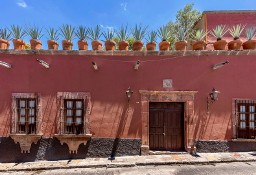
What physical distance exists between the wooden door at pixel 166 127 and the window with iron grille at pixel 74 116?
8.82ft

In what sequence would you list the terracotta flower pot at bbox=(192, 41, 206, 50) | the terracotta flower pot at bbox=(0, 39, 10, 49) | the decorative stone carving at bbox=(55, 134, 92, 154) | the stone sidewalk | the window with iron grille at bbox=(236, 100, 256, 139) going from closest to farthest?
the stone sidewalk
the decorative stone carving at bbox=(55, 134, 92, 154)
the window with iron grille at bbox=(236, 100, 256, 139)
the terracotta flower pot at bbox=(0, 39, 10, 49)
the terracotta flower pot at bbox=(192, 41, 206, 50)

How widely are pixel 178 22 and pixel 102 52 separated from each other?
9765mm

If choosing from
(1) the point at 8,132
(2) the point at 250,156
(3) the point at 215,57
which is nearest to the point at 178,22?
(3) the point at 215,57

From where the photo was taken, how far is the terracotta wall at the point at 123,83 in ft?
23.0

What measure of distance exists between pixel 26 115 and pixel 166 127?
5.42 m

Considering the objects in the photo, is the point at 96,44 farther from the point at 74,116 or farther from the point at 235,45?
the point at 235,45

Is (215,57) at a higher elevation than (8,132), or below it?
higher

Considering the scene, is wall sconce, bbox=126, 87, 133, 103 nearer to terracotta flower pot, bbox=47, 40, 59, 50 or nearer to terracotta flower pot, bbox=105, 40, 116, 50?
terracotta flower pot, bbox=105, 40, 116, 50

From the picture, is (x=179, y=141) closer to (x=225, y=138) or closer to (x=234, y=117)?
(x=225, y=138)

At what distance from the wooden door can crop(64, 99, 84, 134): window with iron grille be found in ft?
8.82

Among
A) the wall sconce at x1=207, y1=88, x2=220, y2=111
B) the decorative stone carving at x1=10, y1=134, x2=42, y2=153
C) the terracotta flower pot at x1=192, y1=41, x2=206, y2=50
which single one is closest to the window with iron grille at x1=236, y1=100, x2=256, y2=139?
the wall sconce at x1=207, y1=88, x2=220, y2=111

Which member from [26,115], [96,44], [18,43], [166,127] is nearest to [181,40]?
[96,44]

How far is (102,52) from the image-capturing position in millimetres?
7113

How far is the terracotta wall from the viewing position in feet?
23.0
